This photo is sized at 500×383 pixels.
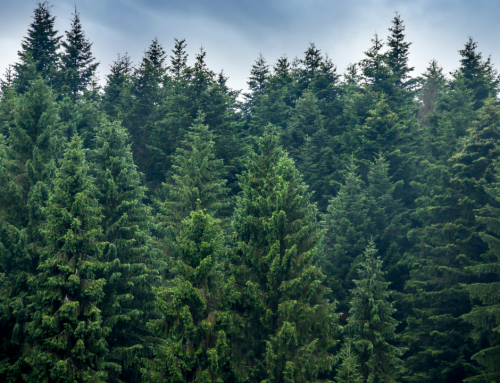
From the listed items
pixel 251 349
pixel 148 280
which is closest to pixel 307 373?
pixel 251 349

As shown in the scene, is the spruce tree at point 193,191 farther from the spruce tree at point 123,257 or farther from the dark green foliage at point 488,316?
the dark green foliage at point 488,316

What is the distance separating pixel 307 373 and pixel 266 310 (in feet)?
11.1

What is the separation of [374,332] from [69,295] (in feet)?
45.2

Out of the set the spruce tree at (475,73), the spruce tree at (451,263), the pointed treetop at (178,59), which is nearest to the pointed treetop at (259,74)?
the pointed treetop at (178,59)

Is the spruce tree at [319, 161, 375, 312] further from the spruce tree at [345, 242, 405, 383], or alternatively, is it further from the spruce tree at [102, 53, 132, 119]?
the spruce tree at [102, 53, 132, 119]

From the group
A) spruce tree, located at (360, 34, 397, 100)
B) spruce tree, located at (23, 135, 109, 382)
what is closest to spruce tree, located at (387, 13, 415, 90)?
spruce tree, located at (360, 34, 397, 100)

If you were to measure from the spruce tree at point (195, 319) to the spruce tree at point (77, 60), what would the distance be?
31589mm

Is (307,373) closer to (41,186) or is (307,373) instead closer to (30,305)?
(30,305)

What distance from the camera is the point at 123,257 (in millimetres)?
19109

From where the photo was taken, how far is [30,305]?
16.8 m

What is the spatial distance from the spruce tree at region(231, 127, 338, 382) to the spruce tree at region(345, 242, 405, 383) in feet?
4.51

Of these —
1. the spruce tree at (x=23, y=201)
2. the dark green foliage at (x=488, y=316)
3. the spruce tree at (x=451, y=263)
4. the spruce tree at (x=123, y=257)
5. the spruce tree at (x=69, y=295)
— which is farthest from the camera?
the spruce tree at (x=451, y=263)

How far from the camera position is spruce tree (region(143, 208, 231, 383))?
1522cm

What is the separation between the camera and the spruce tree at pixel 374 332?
18031 millimetres
